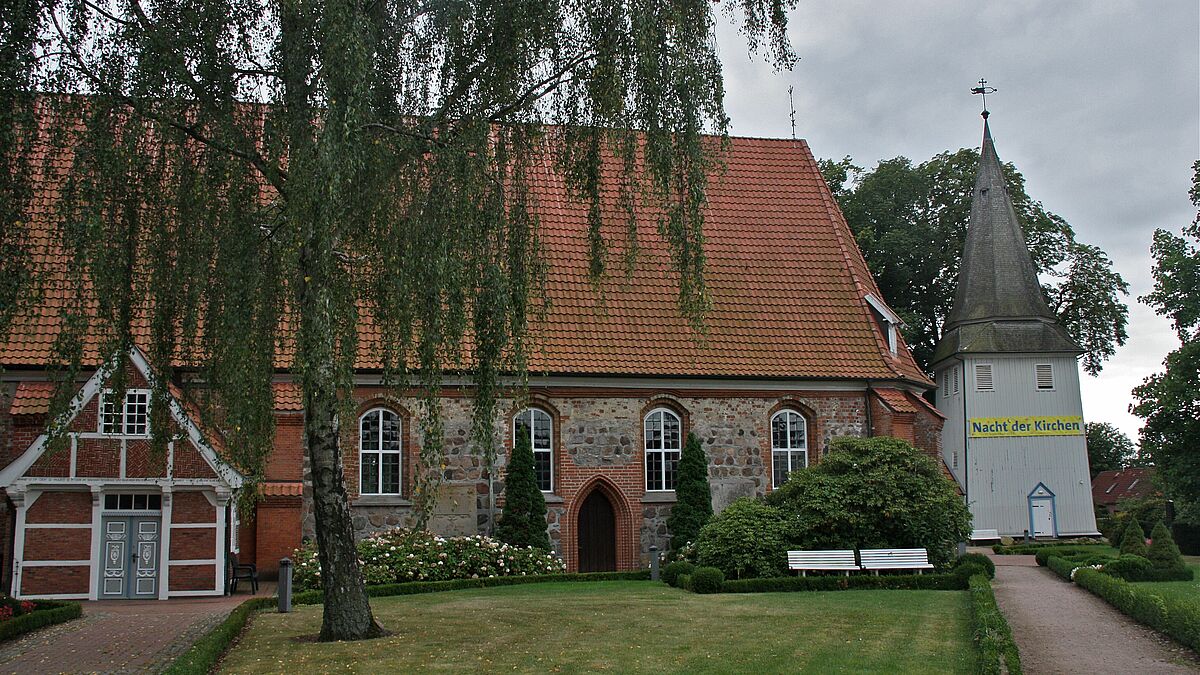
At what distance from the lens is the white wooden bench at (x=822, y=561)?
64.4ft

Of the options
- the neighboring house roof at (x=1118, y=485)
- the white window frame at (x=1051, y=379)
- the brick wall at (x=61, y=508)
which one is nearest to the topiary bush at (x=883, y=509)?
the brick wall at (x=61, y=508)

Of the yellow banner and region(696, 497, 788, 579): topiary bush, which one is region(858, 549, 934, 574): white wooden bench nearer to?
region(696, 497, 788, 579): topiary bush

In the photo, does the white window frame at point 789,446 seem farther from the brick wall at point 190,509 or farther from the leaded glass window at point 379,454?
the brick wall at point 190,509

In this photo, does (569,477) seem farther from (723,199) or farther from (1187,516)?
(1187,516)

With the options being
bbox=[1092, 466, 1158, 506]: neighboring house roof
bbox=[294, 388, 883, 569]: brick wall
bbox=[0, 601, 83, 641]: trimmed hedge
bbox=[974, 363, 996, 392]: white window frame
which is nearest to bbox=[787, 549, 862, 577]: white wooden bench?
bbox=[294, 388, 883, 569]: brick wall

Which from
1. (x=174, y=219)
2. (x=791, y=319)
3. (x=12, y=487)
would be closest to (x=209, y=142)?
(x=174, y=219)

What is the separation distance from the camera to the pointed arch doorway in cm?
2436

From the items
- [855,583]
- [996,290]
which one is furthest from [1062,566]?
[996,290]

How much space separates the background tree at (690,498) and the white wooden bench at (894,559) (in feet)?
14.1

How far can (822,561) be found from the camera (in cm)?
1977

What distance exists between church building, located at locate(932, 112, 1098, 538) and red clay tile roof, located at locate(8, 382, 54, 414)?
2754 cm

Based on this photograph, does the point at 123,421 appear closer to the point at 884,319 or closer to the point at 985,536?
the point at 884,319

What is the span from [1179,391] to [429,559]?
71.9 feet

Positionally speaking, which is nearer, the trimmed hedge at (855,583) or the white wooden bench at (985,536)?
the trimmed hedge at (855,583)
